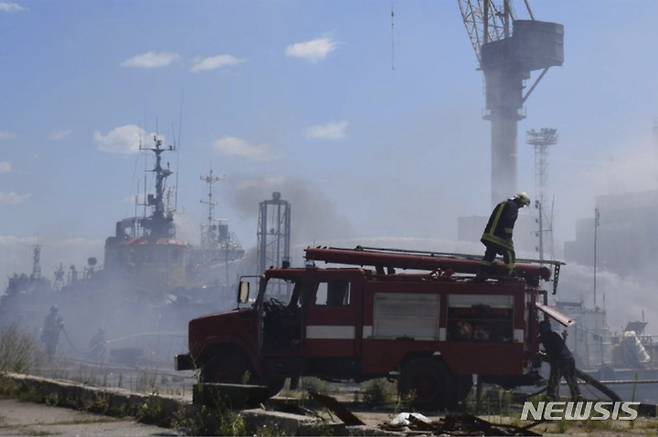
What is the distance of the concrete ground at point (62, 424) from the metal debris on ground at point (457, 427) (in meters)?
2.56

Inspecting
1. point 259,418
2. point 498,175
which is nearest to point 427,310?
point 259,418

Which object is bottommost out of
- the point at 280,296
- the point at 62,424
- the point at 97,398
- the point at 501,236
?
the point at 62,424

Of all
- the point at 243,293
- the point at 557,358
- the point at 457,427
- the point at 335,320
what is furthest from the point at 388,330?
the point at 457,427

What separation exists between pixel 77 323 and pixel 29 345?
2624 inches

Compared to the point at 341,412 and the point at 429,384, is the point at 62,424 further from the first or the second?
the point at 429,384

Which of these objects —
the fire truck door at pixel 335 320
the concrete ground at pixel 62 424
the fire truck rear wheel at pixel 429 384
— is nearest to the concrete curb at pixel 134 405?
the concrete ground at pixel 62 424

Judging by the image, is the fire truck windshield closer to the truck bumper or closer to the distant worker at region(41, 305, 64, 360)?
the truck bumper

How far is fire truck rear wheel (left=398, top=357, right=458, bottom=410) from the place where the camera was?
12430 mm

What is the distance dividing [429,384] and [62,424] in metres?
5.05

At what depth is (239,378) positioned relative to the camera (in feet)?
42.9

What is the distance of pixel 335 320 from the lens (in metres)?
12.9

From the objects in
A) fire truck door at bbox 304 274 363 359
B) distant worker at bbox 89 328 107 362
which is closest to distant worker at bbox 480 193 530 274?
fire truck door at bbox 304 274 363 359

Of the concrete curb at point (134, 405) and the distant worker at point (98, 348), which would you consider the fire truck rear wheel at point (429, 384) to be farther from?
the distant worker at point (98, 348)

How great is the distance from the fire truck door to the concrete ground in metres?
3.35
